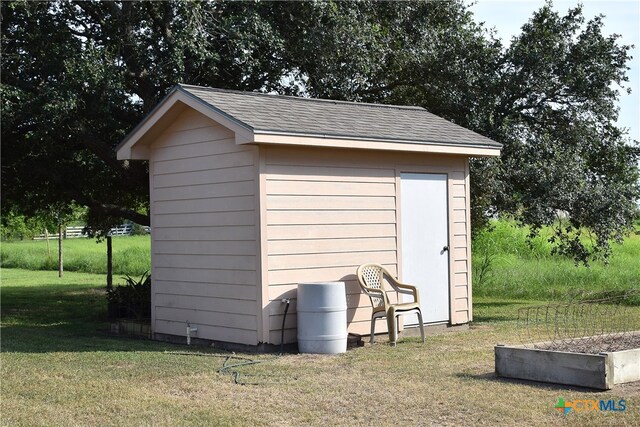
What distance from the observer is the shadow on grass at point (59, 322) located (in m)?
10.6

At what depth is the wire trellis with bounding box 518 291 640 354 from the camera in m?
8.15

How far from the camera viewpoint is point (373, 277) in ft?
35.8

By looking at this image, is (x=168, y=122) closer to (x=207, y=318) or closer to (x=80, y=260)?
(x=207, y=318)

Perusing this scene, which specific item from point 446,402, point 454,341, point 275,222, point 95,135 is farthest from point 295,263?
point 95,135

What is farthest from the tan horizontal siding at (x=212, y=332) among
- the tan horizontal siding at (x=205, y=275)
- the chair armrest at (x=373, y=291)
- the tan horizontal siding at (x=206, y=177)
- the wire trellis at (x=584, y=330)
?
the wire trellis at (x=584, y=330)

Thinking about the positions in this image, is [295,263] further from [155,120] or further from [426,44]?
[426,44]

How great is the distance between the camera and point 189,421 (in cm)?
641

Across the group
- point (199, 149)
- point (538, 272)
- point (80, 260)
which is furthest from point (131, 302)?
point (80, 260)

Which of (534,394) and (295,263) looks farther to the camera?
(295,263)

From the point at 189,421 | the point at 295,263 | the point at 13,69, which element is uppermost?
the point at 13,69

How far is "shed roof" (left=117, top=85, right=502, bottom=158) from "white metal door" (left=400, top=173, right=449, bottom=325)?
0.57m

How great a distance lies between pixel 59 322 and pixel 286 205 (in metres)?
6.04

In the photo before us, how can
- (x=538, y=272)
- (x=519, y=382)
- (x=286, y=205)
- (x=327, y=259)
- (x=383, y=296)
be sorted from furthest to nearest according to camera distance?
(x=538, y=272), (x=327, y=259), (x=383, y=296), (x=286, y=205), (x=519, y=382)

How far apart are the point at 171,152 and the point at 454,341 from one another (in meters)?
4.42
